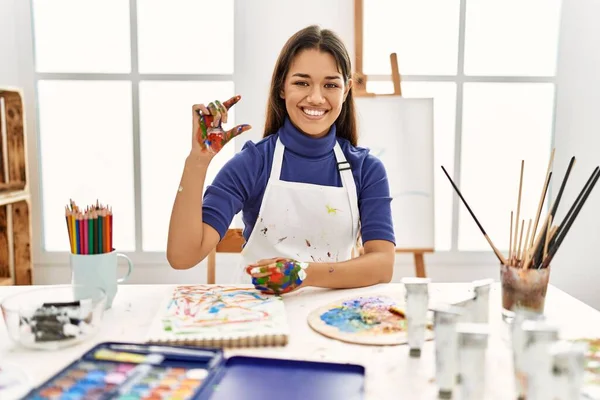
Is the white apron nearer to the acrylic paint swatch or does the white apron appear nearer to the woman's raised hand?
the woman's raised hand

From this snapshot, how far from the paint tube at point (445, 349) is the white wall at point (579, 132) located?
205 cm

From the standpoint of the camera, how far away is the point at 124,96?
252 cm

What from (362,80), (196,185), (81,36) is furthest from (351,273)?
(81,36)

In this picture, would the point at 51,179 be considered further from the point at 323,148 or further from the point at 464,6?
the point at 464,6

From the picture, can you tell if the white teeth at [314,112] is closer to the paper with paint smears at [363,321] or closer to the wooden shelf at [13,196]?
the paper with paint smears at [363,321]

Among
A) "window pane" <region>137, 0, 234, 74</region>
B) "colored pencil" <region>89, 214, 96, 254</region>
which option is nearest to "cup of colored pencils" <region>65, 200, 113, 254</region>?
"colored pencil" <region>89, 214, 96, 254</region>

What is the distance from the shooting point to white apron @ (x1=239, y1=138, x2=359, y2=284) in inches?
59.0

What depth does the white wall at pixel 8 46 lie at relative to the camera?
2.37 metres

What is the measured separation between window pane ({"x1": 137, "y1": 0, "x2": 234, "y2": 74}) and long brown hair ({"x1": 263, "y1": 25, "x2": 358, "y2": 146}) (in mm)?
1015

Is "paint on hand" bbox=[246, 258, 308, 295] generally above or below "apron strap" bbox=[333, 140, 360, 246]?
below

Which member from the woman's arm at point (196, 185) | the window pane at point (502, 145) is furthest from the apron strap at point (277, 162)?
the window pane at point (502, 145)

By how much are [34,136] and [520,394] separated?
7.89ft

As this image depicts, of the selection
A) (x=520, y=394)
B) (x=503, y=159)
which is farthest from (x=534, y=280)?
(x=503, y=159)

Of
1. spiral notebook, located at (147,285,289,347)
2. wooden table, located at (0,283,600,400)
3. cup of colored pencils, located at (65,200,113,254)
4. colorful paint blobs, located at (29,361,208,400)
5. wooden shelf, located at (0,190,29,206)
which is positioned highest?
cup of colored pencils, located at (65,200,113,254)
